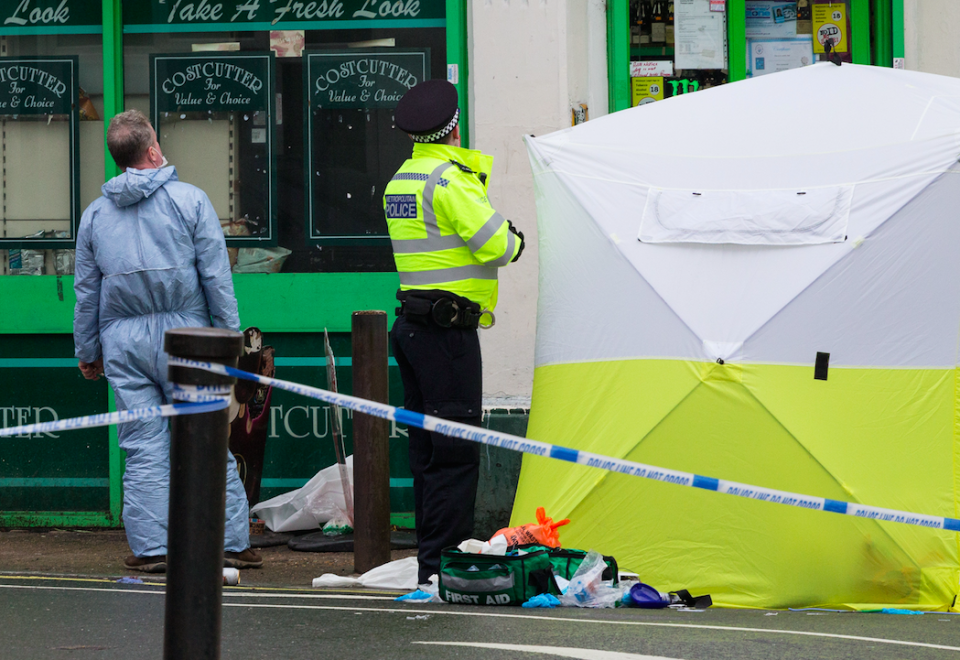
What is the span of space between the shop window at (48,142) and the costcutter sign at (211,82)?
35 cm

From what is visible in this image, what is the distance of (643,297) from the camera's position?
4.45m

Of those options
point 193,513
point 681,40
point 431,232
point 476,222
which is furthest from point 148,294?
point 681,40

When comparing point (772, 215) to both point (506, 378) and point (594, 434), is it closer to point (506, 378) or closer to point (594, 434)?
point (594, 434)

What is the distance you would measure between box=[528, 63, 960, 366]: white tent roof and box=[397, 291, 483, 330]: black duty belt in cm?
49

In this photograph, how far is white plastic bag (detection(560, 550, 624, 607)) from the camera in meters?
4.16

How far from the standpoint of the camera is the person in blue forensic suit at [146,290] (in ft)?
16.3

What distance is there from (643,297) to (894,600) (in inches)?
54.9

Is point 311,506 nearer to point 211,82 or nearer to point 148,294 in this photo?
point 148,294

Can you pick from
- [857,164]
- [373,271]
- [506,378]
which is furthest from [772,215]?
[373,271]

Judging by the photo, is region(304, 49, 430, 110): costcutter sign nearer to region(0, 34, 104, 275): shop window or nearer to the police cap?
region(0, 34, 104, 275): shop window

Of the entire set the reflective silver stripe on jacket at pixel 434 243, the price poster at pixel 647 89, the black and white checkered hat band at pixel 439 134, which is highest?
the price poster at pixel 647 89

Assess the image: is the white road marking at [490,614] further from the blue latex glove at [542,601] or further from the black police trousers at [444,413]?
the black police trousers at [444,413]

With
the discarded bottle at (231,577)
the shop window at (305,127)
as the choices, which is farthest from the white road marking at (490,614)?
the shop window at (305,127)

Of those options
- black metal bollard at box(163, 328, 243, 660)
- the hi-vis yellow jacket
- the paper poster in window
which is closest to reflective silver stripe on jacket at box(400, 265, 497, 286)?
the hi-vis yellow jacket
